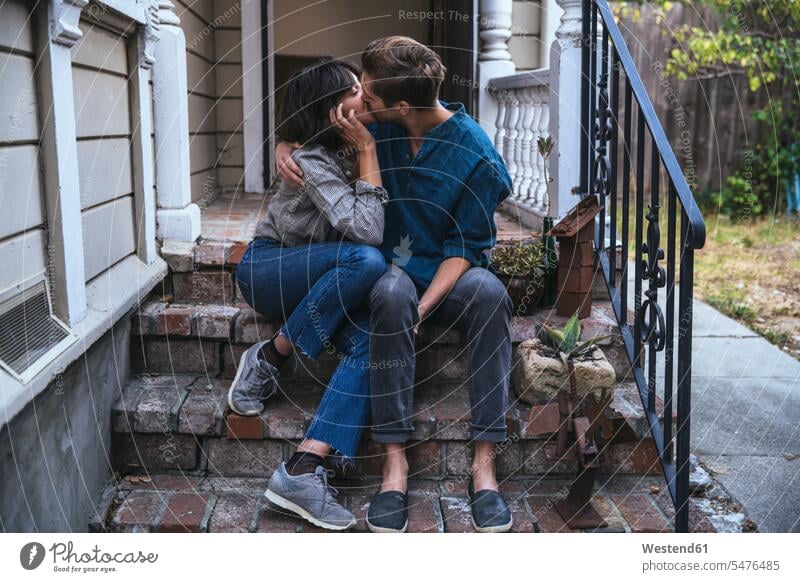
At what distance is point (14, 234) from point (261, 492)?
914mm

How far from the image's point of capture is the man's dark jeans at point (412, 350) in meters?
2.09

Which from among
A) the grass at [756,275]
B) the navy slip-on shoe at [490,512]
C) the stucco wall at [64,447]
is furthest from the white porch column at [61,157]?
the grass at [756,275]

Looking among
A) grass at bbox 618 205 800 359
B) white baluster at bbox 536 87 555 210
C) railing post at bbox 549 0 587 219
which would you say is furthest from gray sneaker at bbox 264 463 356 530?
grass at bbox 618 205 800 359

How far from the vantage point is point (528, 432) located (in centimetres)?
228

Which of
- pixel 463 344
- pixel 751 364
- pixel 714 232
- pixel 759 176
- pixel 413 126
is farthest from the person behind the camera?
pixel 759 176

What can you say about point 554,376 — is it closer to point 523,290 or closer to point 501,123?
point 523,290

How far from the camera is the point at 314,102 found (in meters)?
2.21

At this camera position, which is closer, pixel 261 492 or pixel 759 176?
pixel 261 492

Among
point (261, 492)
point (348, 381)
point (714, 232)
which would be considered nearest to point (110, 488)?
point (261, 492)

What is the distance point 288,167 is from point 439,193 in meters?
0.41

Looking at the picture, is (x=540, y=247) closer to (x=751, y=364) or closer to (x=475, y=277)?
(x=475, y=277)

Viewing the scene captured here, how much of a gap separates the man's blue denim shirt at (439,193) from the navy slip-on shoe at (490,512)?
1.87 ft

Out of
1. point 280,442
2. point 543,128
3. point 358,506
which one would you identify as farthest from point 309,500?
point 543,128
